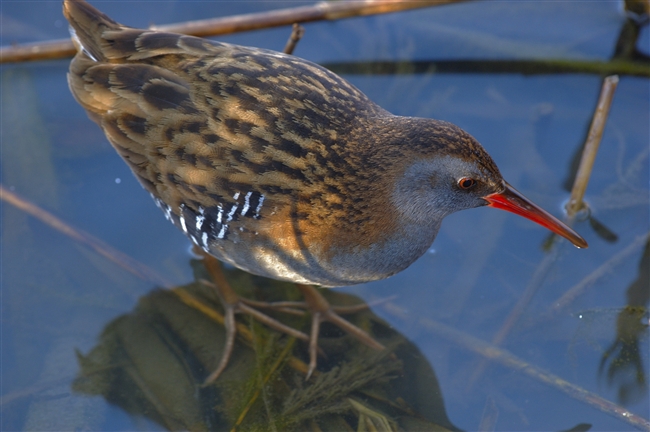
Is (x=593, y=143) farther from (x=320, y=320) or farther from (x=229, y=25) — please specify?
(x=229, y=25)

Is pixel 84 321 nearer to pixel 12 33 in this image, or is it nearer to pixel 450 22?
pixel 12 33

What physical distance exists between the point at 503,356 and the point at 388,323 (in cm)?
57

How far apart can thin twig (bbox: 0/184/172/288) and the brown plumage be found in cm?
60

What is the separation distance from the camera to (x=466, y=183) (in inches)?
104

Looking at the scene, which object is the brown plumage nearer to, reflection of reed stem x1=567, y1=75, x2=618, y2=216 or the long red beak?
the long red beak

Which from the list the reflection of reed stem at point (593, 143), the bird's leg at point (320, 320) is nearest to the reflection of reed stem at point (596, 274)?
the reflection of reed stem at point (593, 143)

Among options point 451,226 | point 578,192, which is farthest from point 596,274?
A: point 451,226

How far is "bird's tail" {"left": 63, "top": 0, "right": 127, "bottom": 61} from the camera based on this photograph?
Answer: 10.0 ft

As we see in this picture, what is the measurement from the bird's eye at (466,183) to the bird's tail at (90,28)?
1.64m

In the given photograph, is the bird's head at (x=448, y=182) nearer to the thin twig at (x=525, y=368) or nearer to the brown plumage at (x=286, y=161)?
the brown plumage at (x=286, y=161)

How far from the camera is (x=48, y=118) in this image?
156 inches

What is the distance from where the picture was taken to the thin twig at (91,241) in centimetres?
344

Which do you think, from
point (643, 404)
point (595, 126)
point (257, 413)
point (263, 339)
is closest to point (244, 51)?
point (263, 339)

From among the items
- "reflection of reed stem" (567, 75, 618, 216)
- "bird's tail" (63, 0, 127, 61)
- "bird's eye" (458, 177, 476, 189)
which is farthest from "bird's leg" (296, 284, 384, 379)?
"bird's tail" (63, 0, 127, 61)
